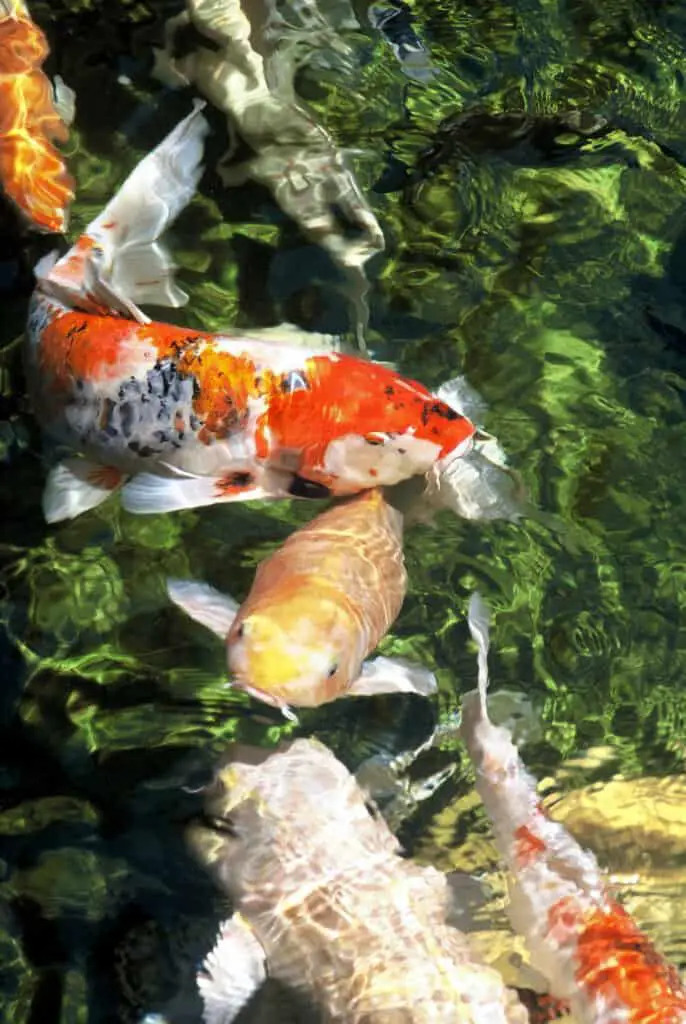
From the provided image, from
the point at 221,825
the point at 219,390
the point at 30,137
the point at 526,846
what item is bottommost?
the point at 221,825

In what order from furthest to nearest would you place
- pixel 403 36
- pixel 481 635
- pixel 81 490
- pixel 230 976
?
1. pixel 403 36
2. pixel 81 490
3. pixel 481 635
4. pixel 230 976

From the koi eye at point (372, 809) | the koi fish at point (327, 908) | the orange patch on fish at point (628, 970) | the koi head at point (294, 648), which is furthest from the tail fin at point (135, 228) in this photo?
the orange patch on fish at point (628, 970)

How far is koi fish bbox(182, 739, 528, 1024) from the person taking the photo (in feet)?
10.4

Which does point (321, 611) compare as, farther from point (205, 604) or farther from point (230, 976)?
point (230, 976)

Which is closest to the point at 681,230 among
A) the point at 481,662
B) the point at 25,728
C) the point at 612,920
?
the point at 481,662

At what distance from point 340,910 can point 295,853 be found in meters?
0.22

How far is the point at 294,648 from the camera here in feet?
10.3

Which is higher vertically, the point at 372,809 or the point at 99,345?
the point at 99,345

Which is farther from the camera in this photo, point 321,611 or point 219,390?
point 219,390

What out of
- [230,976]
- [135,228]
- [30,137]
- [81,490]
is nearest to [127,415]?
[81,490]

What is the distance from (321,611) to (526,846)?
105 cm

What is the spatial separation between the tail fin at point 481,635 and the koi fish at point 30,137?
8.10ft

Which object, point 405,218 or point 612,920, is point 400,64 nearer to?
point 405,218

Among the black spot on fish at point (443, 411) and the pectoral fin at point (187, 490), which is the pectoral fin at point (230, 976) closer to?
the pectoral fin at point (187, 490)
